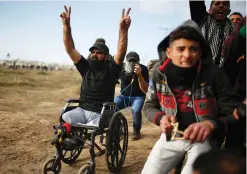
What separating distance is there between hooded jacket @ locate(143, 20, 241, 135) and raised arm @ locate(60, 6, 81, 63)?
2098mm

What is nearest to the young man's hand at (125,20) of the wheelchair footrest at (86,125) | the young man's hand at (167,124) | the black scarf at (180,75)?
the wheelchair footrest at (86,125)

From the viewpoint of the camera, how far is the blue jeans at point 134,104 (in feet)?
18.8

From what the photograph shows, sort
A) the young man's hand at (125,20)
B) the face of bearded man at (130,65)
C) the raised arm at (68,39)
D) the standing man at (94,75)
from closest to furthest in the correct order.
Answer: the young man's hand at (125,20), the raised arm at (68,39), the standing man at (94,75), the face of bearded man at (130,65)

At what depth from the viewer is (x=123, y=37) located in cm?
367

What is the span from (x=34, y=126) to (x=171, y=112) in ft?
18.9

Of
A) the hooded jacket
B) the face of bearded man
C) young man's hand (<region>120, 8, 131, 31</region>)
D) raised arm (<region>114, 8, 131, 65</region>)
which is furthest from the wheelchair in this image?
the face of bearded man

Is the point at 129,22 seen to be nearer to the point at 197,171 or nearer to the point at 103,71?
the point at 103,71

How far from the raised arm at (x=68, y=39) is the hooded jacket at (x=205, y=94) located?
2.10 meters

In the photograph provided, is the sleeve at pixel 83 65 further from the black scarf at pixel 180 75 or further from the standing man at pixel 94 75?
the black scarf at pixel 180 75

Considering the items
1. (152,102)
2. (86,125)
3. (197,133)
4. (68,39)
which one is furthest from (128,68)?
(197,133)

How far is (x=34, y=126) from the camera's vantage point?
6.83m

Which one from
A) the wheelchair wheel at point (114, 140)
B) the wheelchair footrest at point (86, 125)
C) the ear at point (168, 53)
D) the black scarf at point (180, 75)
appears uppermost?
the ear at point (168, 53)

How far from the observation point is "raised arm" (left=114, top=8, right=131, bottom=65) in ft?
11.0

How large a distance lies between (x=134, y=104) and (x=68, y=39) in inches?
100.0
